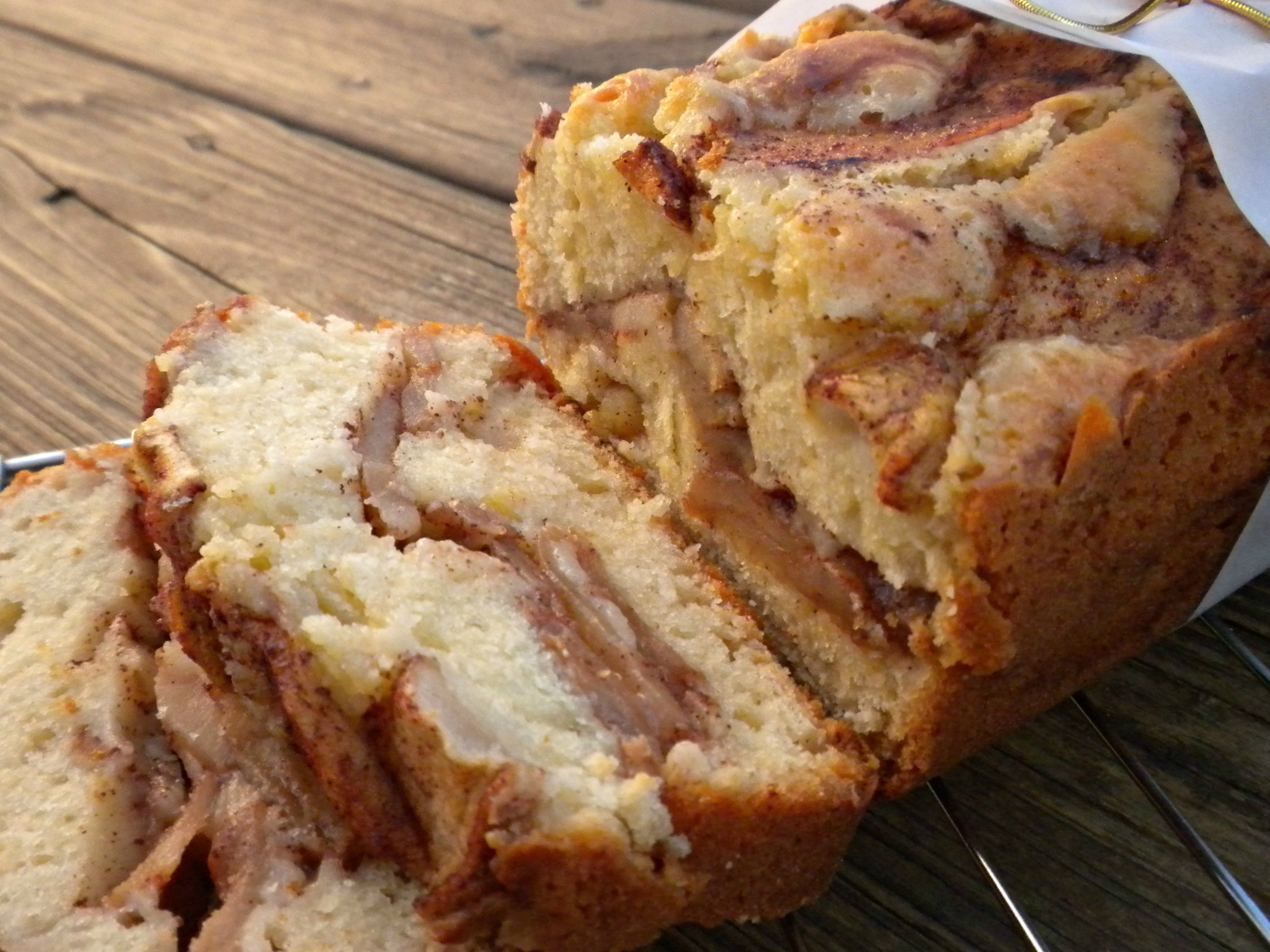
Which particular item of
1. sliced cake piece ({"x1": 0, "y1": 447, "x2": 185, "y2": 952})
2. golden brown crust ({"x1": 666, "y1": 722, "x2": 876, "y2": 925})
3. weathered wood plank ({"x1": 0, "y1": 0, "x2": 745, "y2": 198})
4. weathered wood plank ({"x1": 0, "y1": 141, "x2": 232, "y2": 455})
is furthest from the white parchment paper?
weathered wood plank ({"x1": 0, "y1": 141, "x2": 232, "y2": 455})

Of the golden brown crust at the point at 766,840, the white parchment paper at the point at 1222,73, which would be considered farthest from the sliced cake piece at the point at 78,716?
the white parchment paper at the point at 1222,73

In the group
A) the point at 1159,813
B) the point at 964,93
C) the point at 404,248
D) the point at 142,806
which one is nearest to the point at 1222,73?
the point at 964,93

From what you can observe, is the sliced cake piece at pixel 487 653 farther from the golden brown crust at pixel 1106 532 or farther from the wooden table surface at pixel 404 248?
the wooden table surface at pixel 404 248

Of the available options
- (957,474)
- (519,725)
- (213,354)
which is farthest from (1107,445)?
(213,354)

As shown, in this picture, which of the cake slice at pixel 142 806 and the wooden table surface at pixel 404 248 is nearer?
the cake slice at pixel 142 806

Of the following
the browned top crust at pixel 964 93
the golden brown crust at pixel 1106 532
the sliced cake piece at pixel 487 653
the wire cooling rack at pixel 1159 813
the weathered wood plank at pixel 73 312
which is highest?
the browned top crust at pixel 964 93

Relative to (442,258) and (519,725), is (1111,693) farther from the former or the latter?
(442,258)

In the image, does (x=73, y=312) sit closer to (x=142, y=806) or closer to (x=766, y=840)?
(x=142, y=806)
